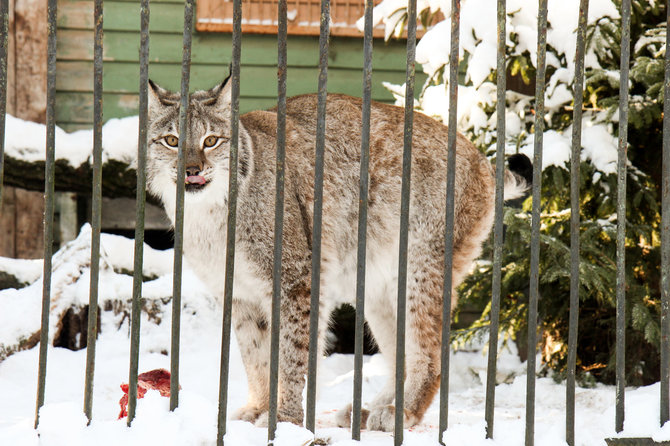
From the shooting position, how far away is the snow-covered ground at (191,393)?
264cm

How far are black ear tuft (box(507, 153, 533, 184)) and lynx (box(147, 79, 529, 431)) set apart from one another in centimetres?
5

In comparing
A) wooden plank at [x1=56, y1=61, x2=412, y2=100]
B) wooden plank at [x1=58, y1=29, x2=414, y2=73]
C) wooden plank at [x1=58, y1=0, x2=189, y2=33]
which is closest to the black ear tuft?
wooden plank at [x1=56, y1=61, x2=412, y2=100]

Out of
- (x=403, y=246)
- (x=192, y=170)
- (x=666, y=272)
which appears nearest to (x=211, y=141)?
(x=192, y=170)

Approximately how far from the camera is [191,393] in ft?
9.23

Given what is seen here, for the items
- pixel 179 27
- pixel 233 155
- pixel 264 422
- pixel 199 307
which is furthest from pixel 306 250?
pixel 179 27

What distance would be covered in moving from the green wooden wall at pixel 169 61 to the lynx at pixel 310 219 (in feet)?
8.68

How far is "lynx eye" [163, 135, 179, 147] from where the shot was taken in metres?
3.86

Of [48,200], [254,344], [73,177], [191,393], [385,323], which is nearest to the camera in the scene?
[48,200]

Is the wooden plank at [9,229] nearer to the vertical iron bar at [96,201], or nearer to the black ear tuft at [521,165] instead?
the black ear tuft at [521,165]

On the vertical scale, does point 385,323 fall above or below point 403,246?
below

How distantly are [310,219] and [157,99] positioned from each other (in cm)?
98

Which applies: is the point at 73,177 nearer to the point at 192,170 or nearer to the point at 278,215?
the point at 192,170

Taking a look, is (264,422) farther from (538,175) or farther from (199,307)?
(199,307)

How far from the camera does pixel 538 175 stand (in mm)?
2799
